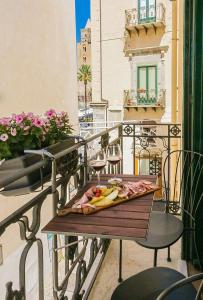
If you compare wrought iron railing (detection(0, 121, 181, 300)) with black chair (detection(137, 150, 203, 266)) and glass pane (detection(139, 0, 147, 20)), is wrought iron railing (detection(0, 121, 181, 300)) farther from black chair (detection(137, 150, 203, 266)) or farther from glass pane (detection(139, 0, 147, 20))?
glass pane (detection(139, 0, 147, 20))

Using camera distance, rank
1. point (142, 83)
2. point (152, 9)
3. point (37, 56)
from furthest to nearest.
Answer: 1. point (142, 83)
2. point (152, 9)
3. point (37, 56)

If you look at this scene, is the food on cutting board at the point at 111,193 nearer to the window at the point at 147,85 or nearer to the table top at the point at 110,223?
the table top at the point at 110,223

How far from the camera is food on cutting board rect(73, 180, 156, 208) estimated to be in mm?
1558

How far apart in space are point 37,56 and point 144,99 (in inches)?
242

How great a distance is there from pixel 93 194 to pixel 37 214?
410mm

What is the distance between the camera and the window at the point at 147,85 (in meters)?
10.8

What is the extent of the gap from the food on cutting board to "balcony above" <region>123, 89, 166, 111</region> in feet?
29.5

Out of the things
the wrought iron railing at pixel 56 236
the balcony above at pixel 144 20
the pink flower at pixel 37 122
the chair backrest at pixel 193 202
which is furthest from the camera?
the balcony above at pixel 144 20

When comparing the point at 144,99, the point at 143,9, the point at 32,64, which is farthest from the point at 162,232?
the point at 143,9

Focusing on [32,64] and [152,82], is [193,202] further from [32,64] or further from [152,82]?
[152,82]

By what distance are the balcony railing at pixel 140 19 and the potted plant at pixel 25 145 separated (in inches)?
366

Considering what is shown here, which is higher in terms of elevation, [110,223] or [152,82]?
[152,82]

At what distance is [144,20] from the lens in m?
10.4

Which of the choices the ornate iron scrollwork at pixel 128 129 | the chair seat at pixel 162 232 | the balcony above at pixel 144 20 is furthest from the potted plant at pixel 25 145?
the balcony above at pixel 144 20
